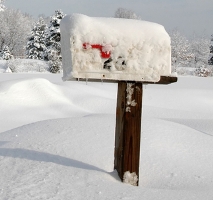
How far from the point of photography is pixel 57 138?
3.33 meters

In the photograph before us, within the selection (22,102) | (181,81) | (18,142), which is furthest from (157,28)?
(181,81)

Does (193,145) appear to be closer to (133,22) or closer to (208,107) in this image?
(133,22)

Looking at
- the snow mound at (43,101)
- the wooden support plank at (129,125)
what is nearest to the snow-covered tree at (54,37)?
the snow mound at (43,101)

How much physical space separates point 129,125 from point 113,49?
22.5 inches

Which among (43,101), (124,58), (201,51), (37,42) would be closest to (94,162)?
(124,58)

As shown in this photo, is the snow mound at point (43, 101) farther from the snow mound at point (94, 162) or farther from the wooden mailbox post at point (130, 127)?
the wooden mailbox post at point (130, 127)

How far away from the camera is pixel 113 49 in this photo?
234cm

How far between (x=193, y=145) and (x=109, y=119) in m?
Result: 1.10

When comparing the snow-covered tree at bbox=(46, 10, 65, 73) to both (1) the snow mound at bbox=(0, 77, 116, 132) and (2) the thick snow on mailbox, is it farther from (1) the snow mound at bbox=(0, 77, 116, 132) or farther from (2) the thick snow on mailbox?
(2) the thick snow on mailbox

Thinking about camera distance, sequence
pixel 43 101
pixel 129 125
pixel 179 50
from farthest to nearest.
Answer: pixel 179 50 < pixel 43 101 < pixel 129 125

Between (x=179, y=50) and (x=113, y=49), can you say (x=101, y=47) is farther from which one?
(x=179, y=50)

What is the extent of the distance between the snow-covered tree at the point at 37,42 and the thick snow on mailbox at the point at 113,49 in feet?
90.2

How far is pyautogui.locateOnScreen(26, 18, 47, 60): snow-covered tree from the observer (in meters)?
29.3

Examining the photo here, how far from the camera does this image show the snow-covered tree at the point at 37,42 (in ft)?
96.3
